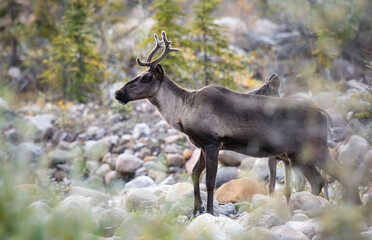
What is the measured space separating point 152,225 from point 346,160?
6904mm

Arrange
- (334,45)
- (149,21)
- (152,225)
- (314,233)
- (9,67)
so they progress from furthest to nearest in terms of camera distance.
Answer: (149,21) < (9,67) < (334,45) < (314,233) < (152,225)

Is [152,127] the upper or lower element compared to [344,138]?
lower

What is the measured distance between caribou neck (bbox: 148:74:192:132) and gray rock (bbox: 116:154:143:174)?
475 cm

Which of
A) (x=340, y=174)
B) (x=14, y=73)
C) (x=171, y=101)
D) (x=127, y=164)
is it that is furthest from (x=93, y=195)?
(x=14, y=73)

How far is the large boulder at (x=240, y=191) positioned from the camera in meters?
7.97

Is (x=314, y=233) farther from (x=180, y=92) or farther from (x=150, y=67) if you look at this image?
(x=150, y=67)

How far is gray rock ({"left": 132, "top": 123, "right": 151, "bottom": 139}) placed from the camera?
541 inches

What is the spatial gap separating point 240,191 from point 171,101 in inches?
81.2

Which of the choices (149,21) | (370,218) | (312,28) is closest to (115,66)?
(149,21)

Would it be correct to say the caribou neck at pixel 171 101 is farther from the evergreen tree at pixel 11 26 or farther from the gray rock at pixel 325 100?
the evergreen tree at pixel 11 26

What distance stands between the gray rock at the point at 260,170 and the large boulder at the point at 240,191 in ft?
5.95

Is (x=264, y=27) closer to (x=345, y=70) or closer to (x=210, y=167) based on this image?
(x=345, y=70)

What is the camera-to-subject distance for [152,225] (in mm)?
3123

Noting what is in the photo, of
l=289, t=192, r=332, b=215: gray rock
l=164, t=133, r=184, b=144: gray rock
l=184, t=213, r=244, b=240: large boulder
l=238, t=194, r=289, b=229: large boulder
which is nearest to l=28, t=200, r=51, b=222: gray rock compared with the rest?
l=184, t=213, r=244, b=240: large boulder
